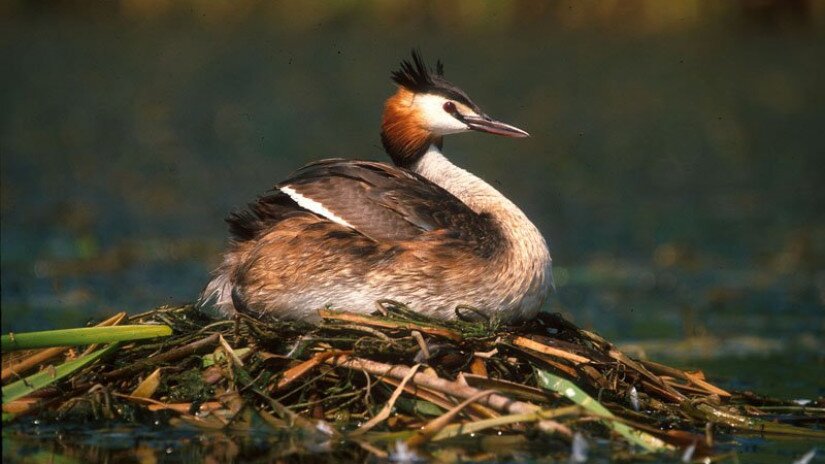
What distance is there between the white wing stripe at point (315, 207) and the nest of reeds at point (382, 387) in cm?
52

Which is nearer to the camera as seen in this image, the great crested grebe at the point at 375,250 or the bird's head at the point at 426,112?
the great crested grebe at the point at 375,250

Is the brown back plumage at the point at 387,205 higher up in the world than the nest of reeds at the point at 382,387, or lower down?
higher up

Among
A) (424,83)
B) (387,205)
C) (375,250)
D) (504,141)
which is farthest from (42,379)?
(504,141)

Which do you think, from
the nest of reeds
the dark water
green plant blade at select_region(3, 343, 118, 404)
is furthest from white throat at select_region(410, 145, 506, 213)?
green plant blade at select_region(3, 343, 118, 404)

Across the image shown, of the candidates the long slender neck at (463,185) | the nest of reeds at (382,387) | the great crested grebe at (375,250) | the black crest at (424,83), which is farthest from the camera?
the black crest at (424,83)

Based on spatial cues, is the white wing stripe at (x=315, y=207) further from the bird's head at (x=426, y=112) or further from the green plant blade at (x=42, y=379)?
the green plant blade at (x=42, y=379)

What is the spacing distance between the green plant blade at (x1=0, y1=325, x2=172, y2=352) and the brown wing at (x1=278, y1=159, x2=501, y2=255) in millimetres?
1021

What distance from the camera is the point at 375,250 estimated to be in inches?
266

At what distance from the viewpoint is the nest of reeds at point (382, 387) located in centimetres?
598

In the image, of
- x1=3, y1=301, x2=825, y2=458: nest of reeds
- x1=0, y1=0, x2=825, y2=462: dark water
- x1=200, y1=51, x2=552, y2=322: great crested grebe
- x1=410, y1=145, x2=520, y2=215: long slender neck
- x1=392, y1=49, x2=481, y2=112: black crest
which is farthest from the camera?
x1=0, y1=0, x2=825, y2=462: dark water

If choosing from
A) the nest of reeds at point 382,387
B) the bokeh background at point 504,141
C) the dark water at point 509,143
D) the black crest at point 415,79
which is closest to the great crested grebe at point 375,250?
the nest of reeds at point 382,387

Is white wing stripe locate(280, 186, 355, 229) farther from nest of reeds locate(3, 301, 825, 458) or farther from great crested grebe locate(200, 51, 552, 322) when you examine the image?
nest of reeds locate(3, 301, 825, 458)

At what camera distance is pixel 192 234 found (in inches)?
524

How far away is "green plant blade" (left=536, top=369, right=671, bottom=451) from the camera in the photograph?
5.87 metres
